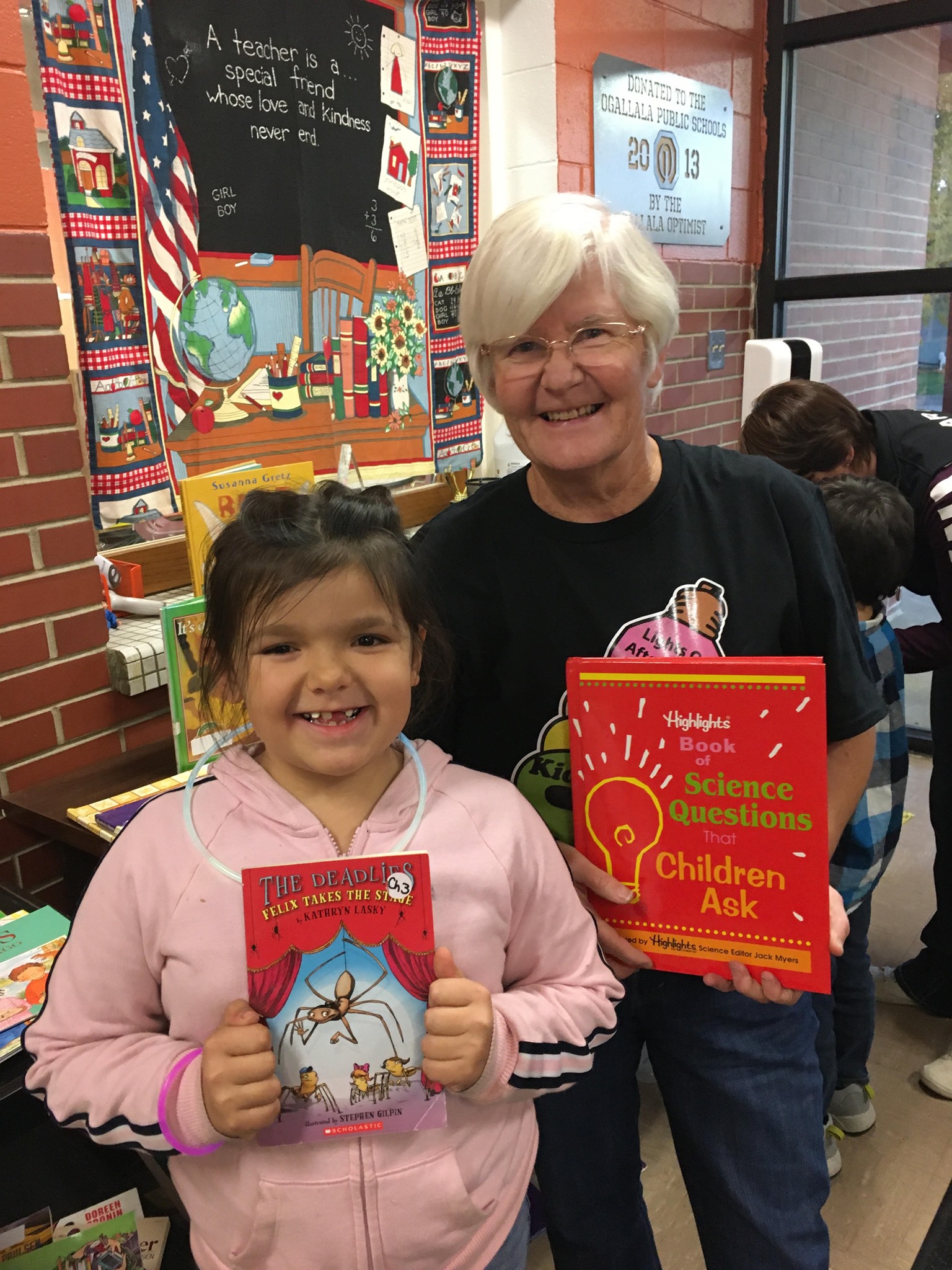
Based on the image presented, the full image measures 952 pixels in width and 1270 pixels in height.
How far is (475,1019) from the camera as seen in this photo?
0.82 metres

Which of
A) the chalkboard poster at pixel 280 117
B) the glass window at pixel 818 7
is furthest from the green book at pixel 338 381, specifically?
the glass window at pixel 818 7

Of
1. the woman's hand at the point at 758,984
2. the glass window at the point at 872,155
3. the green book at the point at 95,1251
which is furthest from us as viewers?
the glass window at the point at 872,155

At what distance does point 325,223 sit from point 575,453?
160cm

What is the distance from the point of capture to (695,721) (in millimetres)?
987

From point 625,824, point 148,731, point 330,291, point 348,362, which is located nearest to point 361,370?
point 348,362

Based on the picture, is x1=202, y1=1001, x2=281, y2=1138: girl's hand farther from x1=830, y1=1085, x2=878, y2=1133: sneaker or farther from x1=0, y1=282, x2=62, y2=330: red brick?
x1=830, y1=1085, x2=878, y2=1133: sneaker

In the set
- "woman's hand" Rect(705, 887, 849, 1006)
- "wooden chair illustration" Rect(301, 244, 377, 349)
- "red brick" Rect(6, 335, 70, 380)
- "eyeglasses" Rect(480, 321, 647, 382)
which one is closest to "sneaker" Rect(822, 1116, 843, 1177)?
"woman's hand" Rect(705, 887, 849, 1006)

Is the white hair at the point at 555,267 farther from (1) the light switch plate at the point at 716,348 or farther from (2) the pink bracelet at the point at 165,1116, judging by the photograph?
(1) the light switch plate at the point at 716,348

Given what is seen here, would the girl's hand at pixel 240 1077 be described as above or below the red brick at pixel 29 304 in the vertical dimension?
below

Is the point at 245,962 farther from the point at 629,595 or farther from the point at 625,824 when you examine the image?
the point at 629,595

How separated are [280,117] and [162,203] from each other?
0.43 m

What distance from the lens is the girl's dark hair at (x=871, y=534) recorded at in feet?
5.46

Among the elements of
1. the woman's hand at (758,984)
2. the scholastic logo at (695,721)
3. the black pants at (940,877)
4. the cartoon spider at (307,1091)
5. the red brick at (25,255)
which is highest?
the red brick at (25,255)

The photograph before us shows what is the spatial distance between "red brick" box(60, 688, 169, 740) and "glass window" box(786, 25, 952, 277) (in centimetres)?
326
